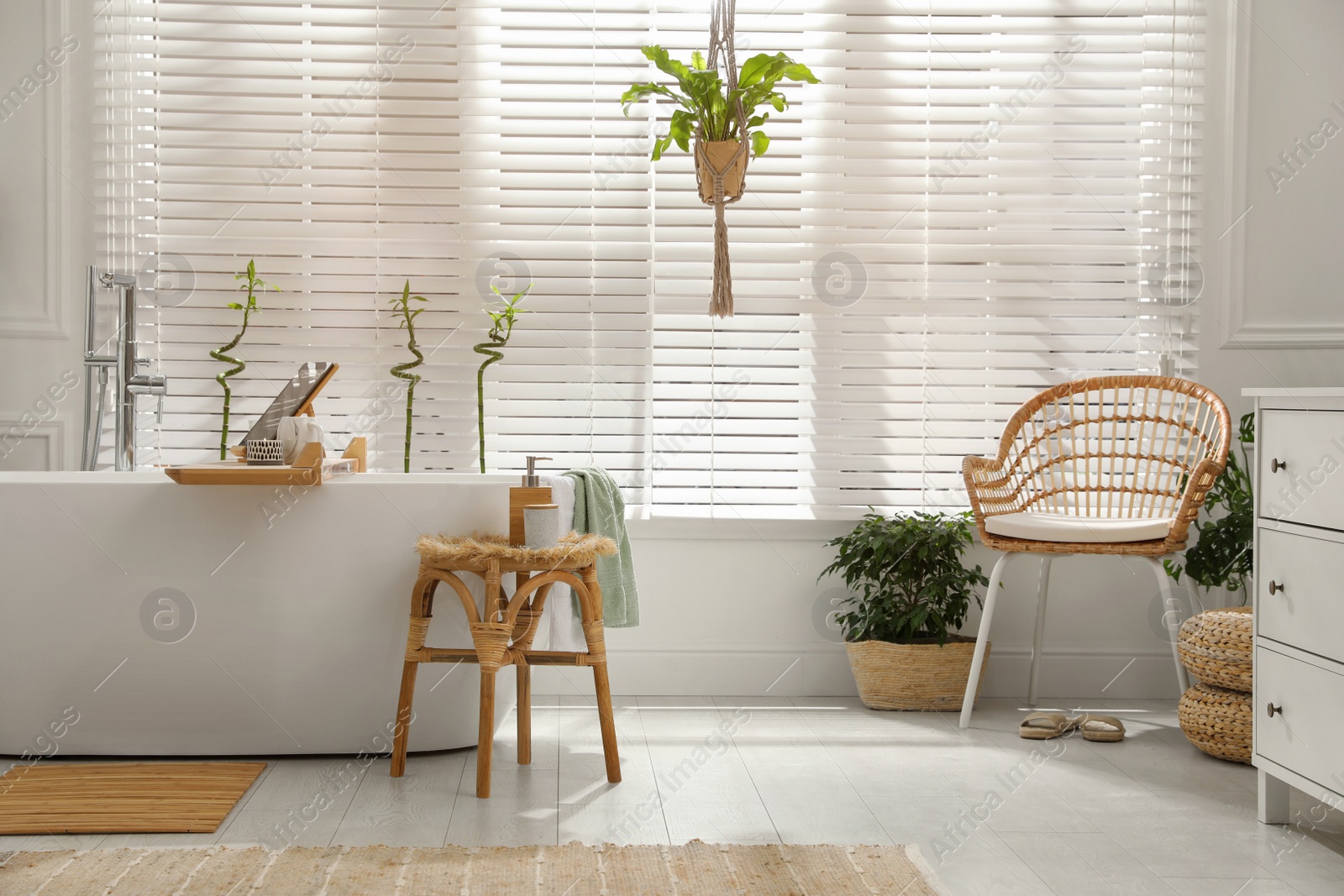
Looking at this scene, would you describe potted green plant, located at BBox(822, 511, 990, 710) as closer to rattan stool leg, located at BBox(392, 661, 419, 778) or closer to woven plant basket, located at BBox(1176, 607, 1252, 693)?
woven plant basket, located at BBox(1176, 607, 1252, 693)

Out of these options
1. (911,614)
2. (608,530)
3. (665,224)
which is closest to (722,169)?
(665,224)

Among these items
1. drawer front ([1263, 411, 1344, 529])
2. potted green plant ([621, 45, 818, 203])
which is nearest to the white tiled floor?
drawer front ([1263, 411, 1344, 529])

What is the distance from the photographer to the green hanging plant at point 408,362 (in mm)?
3172

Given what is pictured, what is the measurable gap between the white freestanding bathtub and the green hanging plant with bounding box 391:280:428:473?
0.74 m

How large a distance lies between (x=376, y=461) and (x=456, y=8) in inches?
54.9

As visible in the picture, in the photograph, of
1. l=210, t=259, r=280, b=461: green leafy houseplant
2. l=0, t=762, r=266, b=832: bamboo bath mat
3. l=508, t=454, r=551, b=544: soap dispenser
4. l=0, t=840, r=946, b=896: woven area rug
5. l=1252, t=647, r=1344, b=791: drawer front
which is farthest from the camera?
l=210, t=259, r=280, b=461: green leafy houseplant

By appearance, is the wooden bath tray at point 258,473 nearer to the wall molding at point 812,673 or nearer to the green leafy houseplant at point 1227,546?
the wall molding at point 812,673

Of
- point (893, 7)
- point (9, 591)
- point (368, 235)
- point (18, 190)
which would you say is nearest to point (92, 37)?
point (18, 190)

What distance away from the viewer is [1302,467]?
6.56ft

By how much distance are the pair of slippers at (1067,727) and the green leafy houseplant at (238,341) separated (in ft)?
7.66

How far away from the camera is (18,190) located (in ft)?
10.3

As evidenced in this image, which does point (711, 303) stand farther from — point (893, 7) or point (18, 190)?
point (18, 190)

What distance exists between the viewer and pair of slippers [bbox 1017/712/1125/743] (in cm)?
273

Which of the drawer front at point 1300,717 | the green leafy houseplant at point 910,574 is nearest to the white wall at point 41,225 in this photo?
the green leafy houseplant at point 910,574
